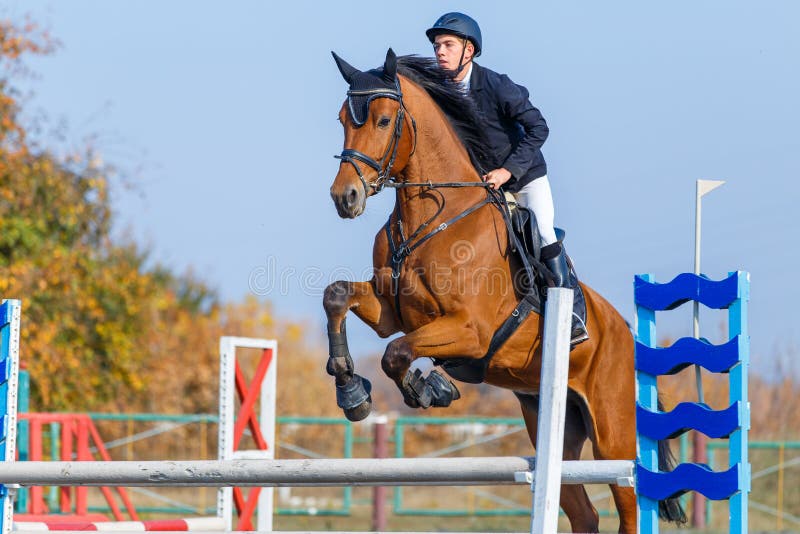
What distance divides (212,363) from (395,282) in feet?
43.2

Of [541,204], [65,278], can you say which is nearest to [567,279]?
[541,204]

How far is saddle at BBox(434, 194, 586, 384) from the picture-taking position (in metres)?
4.55

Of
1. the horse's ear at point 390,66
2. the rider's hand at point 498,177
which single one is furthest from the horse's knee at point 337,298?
the horse's ear at point 390,66

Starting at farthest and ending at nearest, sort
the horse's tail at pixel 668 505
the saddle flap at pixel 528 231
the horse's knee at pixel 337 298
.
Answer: the horse's tail at pixel 668 505 < the saddle flap at pixel 528 231 < the horse's knee at pixel 337 298

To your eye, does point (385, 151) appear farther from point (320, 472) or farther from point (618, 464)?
point (618, 464)

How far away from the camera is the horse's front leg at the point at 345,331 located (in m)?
4.23

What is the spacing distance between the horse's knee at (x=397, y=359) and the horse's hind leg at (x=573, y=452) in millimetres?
1140

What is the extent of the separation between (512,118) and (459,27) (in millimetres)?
455

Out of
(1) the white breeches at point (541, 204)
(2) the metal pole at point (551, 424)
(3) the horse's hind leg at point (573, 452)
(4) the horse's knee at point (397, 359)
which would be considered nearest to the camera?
(2) the metal pole at point (551, 424)

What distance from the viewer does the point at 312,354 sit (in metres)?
19.6

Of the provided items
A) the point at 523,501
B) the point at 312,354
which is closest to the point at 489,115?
the point at 523,501

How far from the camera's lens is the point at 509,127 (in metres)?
4.79

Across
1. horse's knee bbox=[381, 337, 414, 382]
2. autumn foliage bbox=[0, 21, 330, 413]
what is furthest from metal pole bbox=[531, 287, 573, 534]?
autumn foliage bbox=[0, 21, 330, 413]

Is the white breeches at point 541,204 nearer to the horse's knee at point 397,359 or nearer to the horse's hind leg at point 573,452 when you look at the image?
the horse's hind leg at point 573,452
